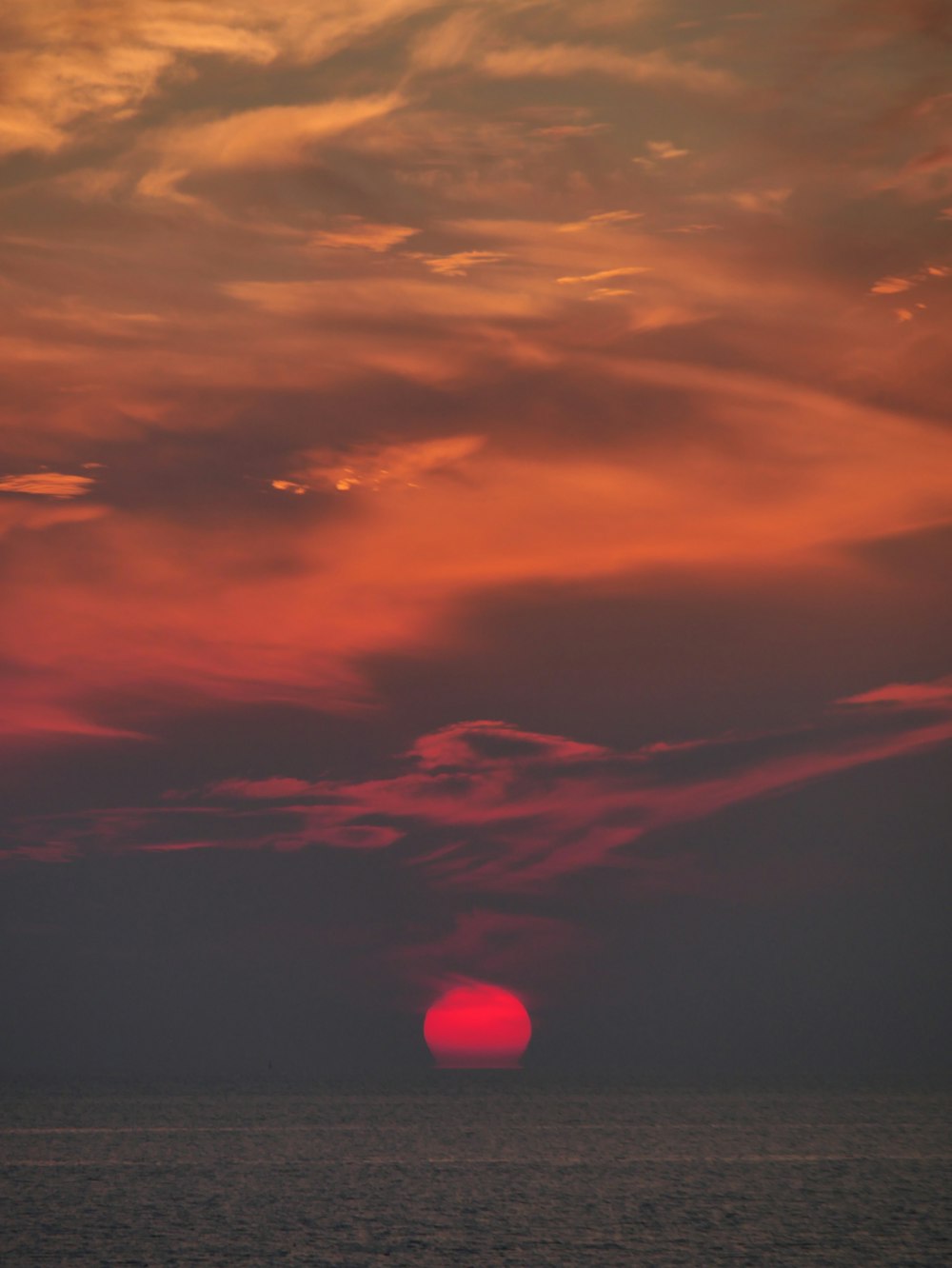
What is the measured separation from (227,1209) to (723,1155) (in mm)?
77908

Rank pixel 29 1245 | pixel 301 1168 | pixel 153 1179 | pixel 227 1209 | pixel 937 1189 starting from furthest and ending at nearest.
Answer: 1. pixel 301 1168
2. pixel 153 1179
3. pixel 937 1189
4. pixel 227 1209
5. pixel 29 1245

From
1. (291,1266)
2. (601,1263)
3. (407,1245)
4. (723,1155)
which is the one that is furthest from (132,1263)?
(723,1155)

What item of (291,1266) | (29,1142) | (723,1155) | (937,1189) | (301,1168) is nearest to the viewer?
(291,1266)

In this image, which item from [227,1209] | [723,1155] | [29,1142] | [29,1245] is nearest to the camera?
[29,1245]

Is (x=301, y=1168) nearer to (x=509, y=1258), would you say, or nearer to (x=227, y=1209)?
(x=227, y=1209)

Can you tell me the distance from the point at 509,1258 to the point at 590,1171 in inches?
2560

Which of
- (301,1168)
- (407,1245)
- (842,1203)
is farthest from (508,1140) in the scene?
(407,1245)

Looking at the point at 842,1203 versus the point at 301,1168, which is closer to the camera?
the point at 842,1203

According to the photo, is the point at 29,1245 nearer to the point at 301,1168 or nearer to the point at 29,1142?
the point at 301,1168

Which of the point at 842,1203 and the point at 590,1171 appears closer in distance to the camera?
the point at 842,1203

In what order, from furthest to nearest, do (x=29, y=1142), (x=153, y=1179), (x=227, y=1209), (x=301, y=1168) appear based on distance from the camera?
(x=29, y=1142)
(x=301, y=1168)
(x=153, y=1179)
(x=227, y=1209)

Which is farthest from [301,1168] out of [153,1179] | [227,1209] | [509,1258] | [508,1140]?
[509,1258]

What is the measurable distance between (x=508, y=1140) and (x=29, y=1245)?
124 meters

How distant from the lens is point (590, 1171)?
454ft
